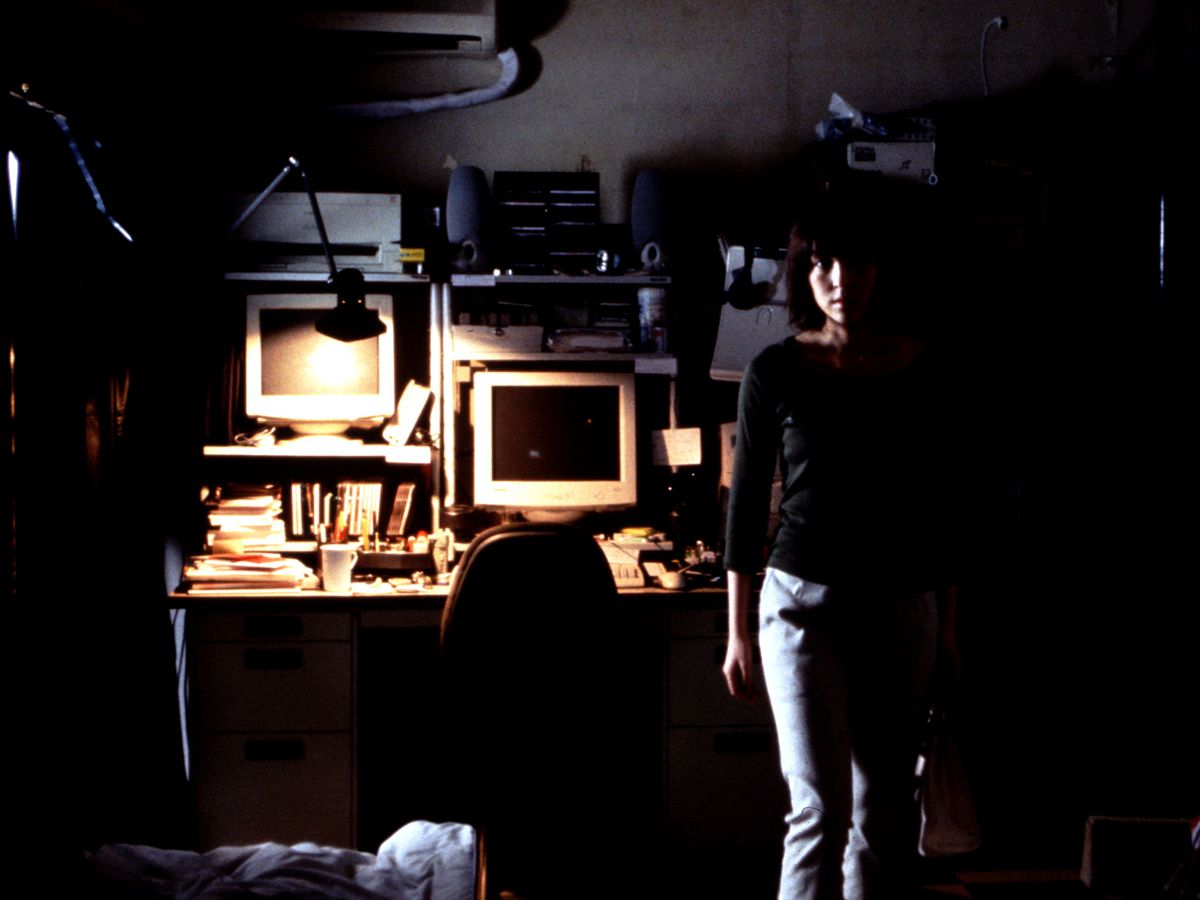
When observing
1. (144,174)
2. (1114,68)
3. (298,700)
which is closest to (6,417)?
(298,700)

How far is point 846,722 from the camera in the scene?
5.50 feet

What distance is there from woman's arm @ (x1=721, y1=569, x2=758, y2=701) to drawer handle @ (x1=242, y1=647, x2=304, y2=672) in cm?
148

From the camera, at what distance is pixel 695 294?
3.50 m

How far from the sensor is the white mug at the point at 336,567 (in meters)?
2.88

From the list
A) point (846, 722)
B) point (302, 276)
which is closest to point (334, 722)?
point (302, 276)

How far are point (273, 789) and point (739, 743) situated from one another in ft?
4.12

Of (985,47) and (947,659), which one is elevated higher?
(985,47)

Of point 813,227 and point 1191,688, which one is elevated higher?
point 813,227

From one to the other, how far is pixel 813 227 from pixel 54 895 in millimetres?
1622

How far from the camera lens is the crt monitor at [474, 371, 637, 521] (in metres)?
3.12

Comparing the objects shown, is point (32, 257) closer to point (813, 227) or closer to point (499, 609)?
point (499, 609)

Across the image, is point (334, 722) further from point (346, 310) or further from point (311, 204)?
point (311, 204)

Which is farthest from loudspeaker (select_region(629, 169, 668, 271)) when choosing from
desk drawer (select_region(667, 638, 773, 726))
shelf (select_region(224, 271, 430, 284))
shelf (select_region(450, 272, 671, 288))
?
desk drawer (select_region(667, 638, 773, 726))

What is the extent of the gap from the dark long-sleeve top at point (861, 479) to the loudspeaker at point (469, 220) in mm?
1573
